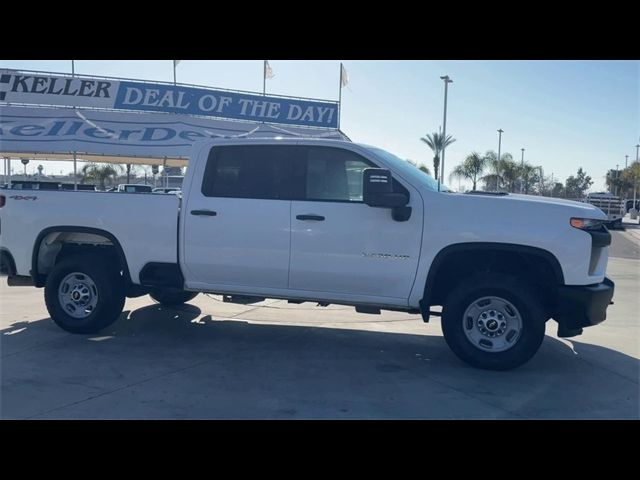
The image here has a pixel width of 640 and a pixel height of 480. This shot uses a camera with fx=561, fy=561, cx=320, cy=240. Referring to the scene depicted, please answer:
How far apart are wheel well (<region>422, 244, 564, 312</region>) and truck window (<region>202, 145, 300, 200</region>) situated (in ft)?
5.50

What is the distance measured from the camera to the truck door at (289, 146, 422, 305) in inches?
210

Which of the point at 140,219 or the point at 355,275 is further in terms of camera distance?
the point at 140,219

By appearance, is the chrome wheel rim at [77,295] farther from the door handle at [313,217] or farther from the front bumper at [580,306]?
the front bumper at [580,306]

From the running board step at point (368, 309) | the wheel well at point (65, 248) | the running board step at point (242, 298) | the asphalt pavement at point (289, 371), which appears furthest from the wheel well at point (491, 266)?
the wheel well at point (65, 248)

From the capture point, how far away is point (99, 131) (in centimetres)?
2098

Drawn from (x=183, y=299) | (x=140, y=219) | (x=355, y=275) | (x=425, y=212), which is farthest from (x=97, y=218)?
(x=425, y=212)

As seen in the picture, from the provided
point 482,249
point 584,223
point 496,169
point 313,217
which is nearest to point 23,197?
point 313,217

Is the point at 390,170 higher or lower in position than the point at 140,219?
higher

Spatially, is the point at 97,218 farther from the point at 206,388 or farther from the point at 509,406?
the point at 509,406

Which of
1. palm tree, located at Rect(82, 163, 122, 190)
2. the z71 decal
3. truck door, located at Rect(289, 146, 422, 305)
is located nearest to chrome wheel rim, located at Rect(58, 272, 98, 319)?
the z71 decal

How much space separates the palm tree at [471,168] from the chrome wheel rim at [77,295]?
37.1m

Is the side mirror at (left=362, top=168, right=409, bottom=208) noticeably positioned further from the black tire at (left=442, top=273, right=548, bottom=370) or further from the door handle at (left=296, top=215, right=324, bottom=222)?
the black tire at (left=442, top=273, right=548, bottom=370)

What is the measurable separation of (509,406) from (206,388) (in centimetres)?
247

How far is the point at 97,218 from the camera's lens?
6.12 meters
